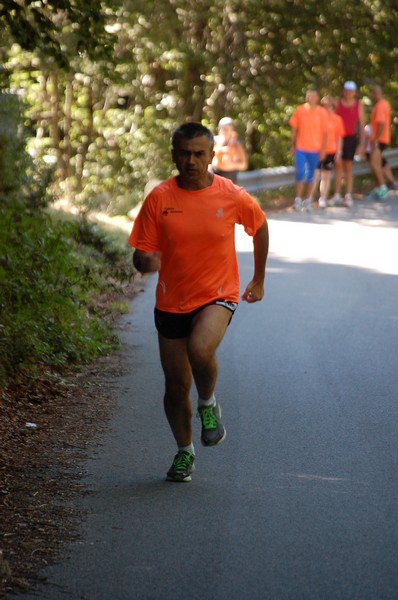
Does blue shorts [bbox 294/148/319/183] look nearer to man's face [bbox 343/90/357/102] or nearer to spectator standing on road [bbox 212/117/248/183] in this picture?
man's face [bbox 343/90/357/102]

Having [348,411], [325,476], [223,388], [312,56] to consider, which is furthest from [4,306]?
[312,56]

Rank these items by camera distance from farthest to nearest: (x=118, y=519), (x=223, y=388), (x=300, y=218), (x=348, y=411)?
1. (x=300, y=218)
2. (x=223, y=388)
3. (x=348, y=411)
4. (x=118, y=519)

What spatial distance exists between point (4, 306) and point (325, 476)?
3622 millimetres

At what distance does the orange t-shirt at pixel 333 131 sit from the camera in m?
22.8

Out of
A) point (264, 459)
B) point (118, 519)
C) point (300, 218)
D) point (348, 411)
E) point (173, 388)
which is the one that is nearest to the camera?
point (118, 519)

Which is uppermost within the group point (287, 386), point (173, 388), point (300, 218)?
point (173, 388)

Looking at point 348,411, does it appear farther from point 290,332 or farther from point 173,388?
point 290,332

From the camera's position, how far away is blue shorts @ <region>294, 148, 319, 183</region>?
886 inches

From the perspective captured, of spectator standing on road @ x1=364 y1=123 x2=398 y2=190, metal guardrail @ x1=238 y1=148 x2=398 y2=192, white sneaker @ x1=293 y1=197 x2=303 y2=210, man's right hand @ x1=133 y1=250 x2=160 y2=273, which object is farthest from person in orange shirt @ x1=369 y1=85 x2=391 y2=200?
man's right hand @ x1=133 y1=250 x2=160 y2=273

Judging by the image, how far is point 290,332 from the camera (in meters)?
11.5

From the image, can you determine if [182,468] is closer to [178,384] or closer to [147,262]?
[178,384]

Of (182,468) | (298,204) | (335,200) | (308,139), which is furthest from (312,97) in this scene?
(182,468)

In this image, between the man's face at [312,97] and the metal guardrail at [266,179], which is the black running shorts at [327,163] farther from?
the metal guardrail at [266,179]

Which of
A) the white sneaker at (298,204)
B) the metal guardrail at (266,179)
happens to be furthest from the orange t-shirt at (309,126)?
the metal guardrail at (266,179)
